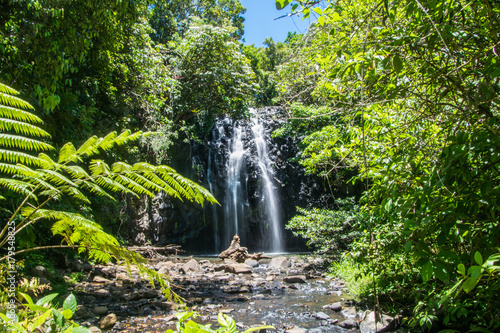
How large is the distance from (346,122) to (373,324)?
Result: 4599mm

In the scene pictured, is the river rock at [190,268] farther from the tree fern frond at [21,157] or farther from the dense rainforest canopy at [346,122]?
the tree fern frond at [21,157]

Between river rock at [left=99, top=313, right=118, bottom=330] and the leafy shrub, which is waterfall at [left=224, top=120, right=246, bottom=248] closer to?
the leafy shrub

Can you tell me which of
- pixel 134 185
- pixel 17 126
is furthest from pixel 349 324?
pixel 17 126

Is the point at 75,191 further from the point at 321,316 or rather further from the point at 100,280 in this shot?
the point at 100,280

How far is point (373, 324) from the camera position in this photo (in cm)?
442

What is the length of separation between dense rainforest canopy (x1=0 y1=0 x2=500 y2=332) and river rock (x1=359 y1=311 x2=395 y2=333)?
0.98 ft

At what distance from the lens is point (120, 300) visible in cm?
622

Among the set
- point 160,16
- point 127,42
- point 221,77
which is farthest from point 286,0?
point 160,16

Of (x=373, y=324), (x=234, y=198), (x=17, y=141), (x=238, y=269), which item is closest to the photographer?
(x=17, y=141)

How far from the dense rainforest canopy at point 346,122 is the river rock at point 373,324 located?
30cm

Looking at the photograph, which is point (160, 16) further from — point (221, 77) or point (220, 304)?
point (220, 304)

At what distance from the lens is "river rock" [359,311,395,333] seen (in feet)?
13.8

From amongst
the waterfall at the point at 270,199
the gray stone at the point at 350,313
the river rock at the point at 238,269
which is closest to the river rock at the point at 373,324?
the gray stone at the point at 350,313

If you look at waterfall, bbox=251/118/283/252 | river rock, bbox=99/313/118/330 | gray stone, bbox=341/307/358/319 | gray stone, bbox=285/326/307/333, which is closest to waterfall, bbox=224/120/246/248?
waterfall, bbox=251/118/283/252
